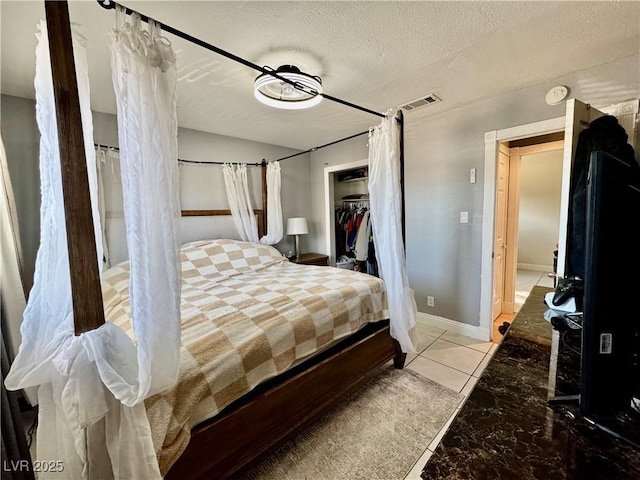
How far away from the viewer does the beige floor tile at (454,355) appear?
229 centimetres

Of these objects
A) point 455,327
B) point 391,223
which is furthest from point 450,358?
point 391,223

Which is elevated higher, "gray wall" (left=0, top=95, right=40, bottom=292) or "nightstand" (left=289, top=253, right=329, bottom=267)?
"gray wall" (left=0, top=95, right=40, bottom=292)

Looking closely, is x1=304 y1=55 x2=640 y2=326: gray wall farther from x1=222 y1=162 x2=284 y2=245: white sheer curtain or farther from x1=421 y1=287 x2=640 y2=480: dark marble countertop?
x1=421 y1=287 x2=640 y2=480: dark marble countertop

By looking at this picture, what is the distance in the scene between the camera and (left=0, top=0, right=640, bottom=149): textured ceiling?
1.35 meters

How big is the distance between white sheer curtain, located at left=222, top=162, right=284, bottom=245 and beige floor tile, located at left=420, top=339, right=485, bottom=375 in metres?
2.25

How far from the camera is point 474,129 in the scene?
8.48 feet

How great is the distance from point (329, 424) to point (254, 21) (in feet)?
8.12

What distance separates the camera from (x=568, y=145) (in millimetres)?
1456

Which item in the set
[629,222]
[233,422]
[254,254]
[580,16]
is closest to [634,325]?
[629,222]

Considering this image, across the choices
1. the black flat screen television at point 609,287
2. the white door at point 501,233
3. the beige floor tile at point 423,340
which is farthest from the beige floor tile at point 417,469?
the white door at point 501,233

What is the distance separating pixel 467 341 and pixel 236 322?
2.44 m

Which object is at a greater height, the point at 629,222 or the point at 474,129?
the point at 474,129

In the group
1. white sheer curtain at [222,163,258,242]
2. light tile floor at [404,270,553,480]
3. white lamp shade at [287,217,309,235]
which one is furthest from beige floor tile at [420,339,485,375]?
white sheer curtain at [222,163,258,242]

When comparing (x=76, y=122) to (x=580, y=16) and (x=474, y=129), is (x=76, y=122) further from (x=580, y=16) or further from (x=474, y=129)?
(x=474, y=129)
